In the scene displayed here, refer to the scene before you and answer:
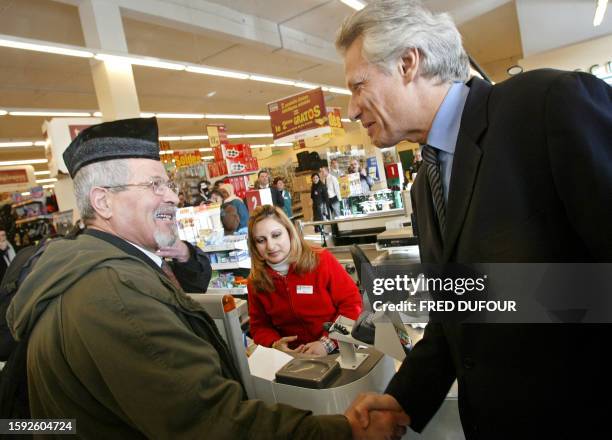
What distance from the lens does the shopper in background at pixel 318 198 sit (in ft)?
30.9

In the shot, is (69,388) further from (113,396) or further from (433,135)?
(433,135)

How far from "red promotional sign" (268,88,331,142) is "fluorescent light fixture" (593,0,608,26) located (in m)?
5.29

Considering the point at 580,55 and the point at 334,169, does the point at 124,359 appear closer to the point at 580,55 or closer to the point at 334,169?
the point at 334,169

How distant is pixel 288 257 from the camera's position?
2568 mm

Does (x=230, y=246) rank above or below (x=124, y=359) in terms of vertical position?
below

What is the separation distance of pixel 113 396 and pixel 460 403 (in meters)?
0.91

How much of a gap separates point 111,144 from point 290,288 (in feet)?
4.89

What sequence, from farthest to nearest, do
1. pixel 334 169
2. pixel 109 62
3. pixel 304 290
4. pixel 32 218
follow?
pixel 334 169 < pixel 32 218 < pixel 109 62 < pixel 304 290

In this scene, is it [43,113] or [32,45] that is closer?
[32,45]

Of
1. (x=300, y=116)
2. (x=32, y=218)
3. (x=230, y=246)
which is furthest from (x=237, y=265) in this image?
(x=300, y=116)

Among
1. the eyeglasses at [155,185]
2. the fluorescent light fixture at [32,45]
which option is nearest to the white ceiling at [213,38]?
the fluorescent light fixture at [32,45]

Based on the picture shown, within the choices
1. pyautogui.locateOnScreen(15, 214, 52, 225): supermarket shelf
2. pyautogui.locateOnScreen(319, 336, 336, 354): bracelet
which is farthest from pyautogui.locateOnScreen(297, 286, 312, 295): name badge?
pyautogui.locateOnScreen(15, 214, 52, 225): supermarket shelf

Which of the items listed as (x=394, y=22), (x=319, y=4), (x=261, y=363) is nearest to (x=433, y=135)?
(x=394, y=22)

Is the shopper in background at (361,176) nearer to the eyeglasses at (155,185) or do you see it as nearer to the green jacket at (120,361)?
the eyeglasses at (155,185)
